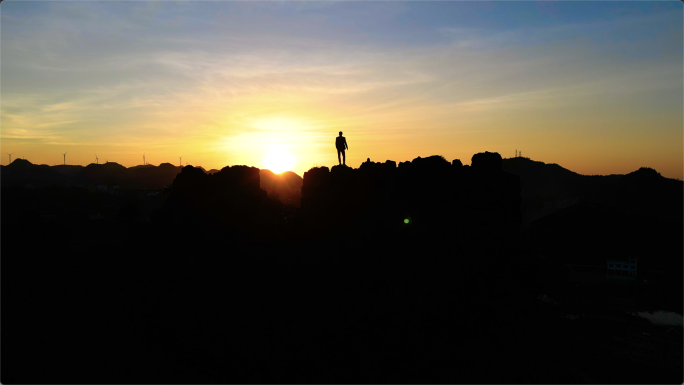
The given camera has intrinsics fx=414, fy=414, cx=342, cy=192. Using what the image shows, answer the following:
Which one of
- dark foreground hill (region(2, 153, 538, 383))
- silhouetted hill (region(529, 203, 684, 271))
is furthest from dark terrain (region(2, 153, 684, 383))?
silhouetted hill (region(529, 203, 684, 271))

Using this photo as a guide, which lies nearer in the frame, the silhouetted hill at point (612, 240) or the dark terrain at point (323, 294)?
the dark terrain at point (323, 294)

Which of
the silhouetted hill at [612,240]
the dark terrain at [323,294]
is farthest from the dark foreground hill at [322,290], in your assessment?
the silhouetted hill at [612,240]

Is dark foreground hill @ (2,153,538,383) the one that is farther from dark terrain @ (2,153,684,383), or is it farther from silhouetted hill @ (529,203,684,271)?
silhouetted hill @ (529,203,684,271)

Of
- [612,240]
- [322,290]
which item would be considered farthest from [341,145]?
[612,240]

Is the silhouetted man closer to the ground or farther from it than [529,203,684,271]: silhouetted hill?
farther from it

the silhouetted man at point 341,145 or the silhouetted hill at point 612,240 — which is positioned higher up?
the silhouetted man at point 341,145

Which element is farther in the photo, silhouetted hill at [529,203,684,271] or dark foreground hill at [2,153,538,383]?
silhouetted hill at [529,203,684,271]

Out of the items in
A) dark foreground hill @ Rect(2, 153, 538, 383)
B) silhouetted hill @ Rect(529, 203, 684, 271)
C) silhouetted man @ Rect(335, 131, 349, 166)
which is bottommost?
silhouetted hill @ Rect(529, 203, 684, 271)

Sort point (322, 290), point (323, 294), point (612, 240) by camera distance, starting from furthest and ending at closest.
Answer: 1. point (612, 240)
2. point (322, 290)
3. point (323, 294)

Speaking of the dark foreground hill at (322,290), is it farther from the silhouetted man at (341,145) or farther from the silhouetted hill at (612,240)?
the silhouetted hill at (612,240)

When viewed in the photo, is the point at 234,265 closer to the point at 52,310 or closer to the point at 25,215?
the point at 52,310

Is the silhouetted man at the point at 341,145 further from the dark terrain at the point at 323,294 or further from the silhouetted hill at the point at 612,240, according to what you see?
the silhouetted hill at the point at 612,240

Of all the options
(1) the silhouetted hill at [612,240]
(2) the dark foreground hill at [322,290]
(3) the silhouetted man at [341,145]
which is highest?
(3) the silhouetted man at [341,145]

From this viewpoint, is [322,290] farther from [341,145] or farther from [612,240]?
[612,240]
